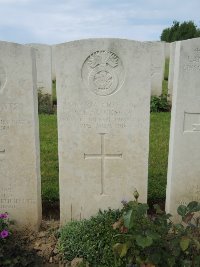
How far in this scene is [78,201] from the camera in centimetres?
414

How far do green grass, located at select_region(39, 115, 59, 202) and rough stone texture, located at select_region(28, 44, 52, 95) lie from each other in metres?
2.16

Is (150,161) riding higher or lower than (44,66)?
lower

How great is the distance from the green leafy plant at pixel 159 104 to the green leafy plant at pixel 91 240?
6.88m

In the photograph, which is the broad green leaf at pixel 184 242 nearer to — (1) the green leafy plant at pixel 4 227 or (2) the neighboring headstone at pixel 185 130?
(2) the neighboring headstone at pixel 185 130

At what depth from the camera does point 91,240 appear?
11.7ft

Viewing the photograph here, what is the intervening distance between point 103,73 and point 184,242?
1914mm

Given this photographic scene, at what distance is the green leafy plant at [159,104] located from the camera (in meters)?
10.5

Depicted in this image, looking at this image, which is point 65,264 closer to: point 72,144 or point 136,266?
point 136,266

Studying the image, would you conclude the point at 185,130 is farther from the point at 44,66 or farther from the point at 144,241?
the point at 44,66

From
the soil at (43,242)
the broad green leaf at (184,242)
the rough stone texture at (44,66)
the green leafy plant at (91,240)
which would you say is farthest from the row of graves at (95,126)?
the rough stone texture at (44,66)

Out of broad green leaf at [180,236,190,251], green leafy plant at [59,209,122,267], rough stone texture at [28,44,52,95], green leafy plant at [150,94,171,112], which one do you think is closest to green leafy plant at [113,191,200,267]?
broad green leaf at [180,236,190,251]

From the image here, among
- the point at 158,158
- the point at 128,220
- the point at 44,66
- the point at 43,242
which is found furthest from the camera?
the point at 44,66

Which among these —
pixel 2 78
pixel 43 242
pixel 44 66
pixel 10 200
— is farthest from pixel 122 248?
pixel 44 66

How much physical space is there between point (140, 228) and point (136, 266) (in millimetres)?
336
